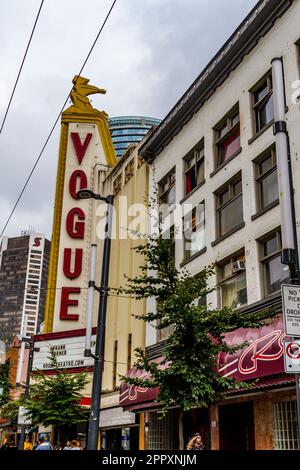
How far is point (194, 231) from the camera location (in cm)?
2414

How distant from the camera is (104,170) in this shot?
38531 millimetres

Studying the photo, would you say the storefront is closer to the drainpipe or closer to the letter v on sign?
the drainpipe

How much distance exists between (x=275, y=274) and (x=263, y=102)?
6584 millimetres

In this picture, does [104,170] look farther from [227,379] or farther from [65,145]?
[227,379]

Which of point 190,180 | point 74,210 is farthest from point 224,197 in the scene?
point 74,210

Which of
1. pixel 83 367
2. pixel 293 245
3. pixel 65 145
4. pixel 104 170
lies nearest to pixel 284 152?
pixel 293 245

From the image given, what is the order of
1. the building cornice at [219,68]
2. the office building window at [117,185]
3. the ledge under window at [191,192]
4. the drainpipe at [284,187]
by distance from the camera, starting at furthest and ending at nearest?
the office building window at [117,185] < the ledge under window at [191,192] < the building cornice at [219,68] < the drainpipe at [284,187]

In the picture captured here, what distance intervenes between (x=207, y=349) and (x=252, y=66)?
38.7ft

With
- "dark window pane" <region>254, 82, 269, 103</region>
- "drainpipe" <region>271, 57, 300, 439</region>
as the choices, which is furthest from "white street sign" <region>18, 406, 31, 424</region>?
"drainpipe" <region>271, 57, 300, 439</region>

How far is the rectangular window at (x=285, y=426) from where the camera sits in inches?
634

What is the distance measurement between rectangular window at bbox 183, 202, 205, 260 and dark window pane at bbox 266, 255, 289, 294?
4.81m

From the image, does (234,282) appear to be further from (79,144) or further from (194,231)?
(79,144)

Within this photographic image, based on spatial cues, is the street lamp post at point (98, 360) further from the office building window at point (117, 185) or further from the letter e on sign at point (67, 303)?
the letter e on sign at point (67, 303)

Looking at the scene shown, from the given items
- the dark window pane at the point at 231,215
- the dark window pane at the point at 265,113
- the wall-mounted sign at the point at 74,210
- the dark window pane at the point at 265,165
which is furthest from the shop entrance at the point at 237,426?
the wall-mounted sign at the point at 74,210
